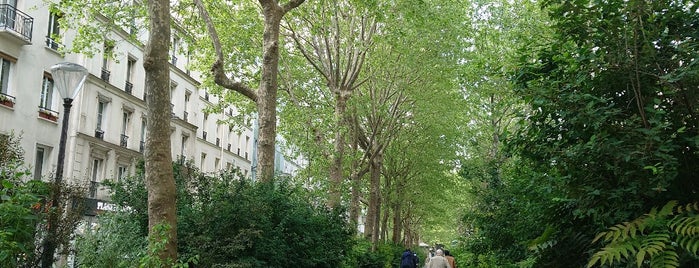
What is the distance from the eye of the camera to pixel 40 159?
2439 centimetres

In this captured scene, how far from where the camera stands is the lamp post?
7.51 metres

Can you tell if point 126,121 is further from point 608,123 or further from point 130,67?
point 608,123

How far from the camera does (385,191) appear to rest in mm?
39250

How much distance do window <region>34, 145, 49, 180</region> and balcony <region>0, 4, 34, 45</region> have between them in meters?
4.33

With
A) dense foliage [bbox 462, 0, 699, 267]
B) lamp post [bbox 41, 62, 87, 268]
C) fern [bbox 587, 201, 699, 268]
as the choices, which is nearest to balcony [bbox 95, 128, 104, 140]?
lamp post [bbox 41, 62, 87, 268]

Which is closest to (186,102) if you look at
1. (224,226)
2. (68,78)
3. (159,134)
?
(68,78)

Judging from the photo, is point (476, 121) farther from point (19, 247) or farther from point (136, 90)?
point (19, 247)

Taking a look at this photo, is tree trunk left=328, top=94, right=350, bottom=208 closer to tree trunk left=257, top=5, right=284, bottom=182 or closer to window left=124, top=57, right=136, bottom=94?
tree trunk left=257, top=5, right=284, bottom=182

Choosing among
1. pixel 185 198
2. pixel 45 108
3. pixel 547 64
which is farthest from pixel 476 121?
pixel 547 64

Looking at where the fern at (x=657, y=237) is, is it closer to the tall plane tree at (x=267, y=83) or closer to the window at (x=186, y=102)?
the tall plane tree at (x=267, y=83)

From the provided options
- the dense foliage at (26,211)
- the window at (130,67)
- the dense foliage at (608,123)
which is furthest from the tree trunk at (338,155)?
the window at (130,67)

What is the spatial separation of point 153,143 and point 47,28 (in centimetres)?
1932

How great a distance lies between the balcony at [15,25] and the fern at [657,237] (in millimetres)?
22504

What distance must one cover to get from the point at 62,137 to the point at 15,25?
52.7 feet
